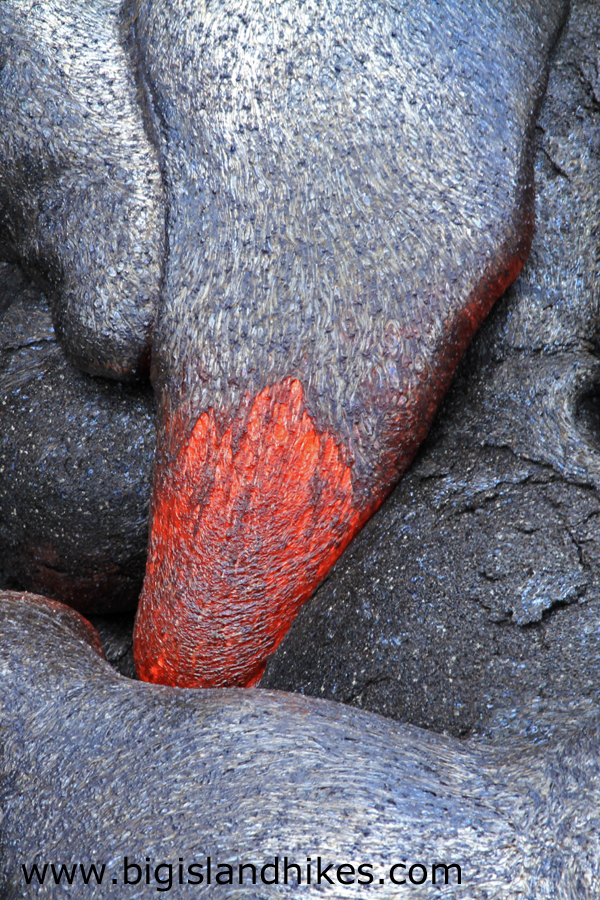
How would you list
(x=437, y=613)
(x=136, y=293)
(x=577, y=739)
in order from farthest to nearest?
(x=136, y=293) → (x=437, y=613) → (x=577, y=739)

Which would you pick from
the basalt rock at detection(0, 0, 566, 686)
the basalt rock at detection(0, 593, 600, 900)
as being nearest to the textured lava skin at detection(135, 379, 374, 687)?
the basalt rock at detection(0, 0, 566, 686)

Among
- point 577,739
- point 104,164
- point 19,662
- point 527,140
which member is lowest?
point 19,662

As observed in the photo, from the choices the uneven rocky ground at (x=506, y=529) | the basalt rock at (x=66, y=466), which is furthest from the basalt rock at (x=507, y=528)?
the basalt rock at (x=66, y=466)

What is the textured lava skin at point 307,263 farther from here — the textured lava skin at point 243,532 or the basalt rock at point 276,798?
the basalt rock at point 276,798

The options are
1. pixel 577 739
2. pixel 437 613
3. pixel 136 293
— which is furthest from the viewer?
pixel 136 293

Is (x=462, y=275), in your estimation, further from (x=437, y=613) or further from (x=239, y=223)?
(x=437, y=613)

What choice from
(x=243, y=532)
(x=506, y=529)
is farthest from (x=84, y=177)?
(x=506, y=529)

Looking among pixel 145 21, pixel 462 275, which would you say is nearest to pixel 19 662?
pixel 462 275

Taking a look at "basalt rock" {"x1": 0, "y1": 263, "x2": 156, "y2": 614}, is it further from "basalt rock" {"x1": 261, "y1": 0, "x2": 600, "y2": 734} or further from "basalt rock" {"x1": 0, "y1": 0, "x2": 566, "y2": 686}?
"basalt rock" {"x1": 261, "y1": 0, "x2": 600, "y2": 734}
